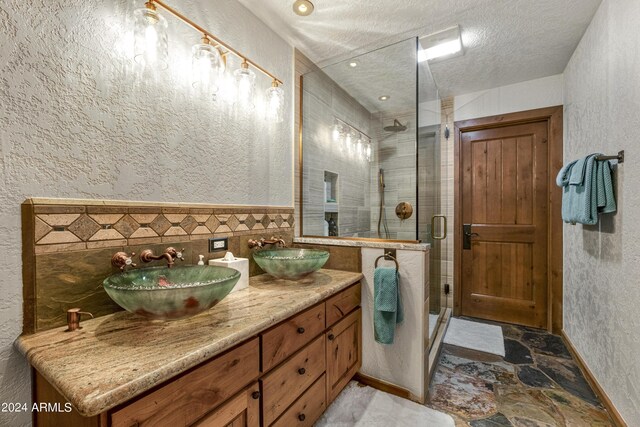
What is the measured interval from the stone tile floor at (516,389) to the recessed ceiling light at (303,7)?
8.52ft

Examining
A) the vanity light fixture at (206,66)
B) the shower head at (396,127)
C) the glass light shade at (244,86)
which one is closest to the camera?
the vanity light fixture at (206,66)

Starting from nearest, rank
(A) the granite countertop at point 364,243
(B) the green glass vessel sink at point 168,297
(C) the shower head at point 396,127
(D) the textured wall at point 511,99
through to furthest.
Result: (B) the green glass vessel sink at point 168,297 < (A) the granite countertop at point 364,243 < (C) the shower head at point 396,127 < (D) the textured wall at point 511,99

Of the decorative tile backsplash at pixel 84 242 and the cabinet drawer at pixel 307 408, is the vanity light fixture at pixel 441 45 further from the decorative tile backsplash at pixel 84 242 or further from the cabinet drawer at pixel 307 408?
the cabinet drawer at pixel 307 408

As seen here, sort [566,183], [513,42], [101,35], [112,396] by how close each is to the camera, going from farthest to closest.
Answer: [513,42] < [566,183] < [101,35] < [112,396]

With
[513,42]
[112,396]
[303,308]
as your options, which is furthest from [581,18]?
[112,396]

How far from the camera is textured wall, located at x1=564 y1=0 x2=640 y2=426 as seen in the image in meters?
1.40

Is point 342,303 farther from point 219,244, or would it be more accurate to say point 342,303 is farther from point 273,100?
point 273,100

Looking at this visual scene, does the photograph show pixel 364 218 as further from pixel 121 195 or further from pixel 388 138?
pixel 121 195

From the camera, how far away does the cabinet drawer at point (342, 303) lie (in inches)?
59.2

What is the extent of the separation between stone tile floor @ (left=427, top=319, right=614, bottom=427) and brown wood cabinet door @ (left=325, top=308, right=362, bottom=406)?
547 millimetres

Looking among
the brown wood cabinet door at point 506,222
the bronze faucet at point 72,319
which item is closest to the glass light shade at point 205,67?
the bronze faucet at point 72,319

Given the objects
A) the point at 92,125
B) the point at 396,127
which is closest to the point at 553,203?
the point at 396,127

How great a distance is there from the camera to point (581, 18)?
1.89 m

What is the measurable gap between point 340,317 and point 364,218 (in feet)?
3.96
